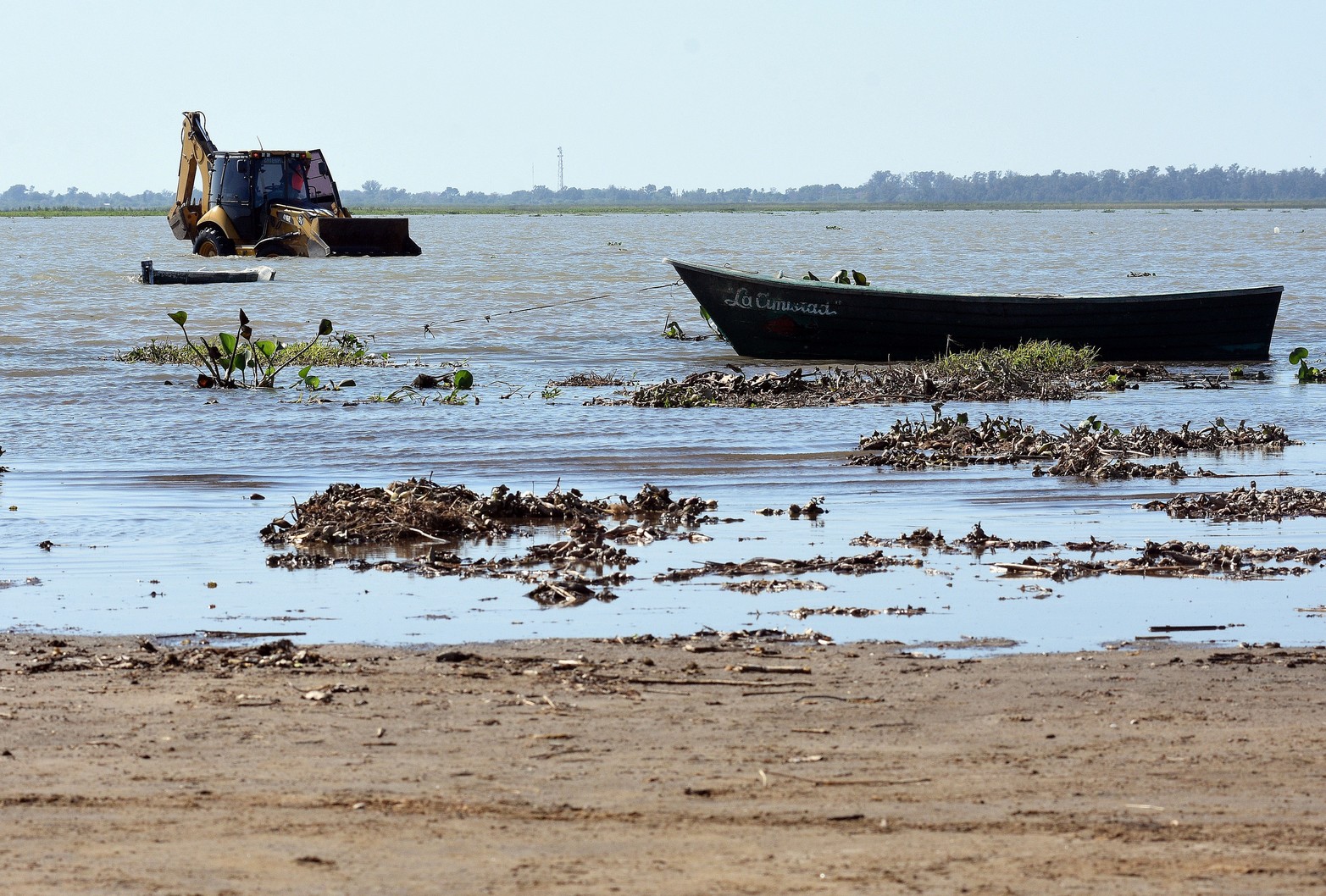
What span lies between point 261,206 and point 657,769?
42.8 metres

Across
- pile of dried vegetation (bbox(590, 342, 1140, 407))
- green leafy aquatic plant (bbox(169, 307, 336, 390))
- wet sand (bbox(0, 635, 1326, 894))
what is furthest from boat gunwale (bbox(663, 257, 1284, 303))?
wet sand (bbox(0, 635, 1326, 894))

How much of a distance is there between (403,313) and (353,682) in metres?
27.4

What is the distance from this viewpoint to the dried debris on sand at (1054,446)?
1122cm

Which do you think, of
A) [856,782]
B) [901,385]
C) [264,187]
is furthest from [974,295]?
[264,187]

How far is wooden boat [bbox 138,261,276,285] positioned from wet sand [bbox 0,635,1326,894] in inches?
1311

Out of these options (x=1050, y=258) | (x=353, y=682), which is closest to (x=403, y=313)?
(x=353, y=682)

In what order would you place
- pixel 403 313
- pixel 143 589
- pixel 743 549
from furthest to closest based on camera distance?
1. pixel 403 313
2. pixel 743 549
3. pixel 143 589

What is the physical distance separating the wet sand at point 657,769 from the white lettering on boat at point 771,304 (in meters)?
14.0

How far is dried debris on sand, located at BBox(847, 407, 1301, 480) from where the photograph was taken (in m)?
11.2

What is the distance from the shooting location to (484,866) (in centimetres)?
386

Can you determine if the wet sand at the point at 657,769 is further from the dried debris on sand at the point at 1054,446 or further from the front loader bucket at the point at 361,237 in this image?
the front loader bucket at the point at 361,237

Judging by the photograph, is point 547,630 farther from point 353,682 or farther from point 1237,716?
point 1237,716

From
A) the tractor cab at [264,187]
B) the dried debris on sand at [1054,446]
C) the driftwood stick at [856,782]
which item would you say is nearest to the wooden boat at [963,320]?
the dried debris on sand at [1054,446]

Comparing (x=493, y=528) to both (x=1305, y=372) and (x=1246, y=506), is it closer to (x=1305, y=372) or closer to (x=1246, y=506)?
(x=1246, y=506)
